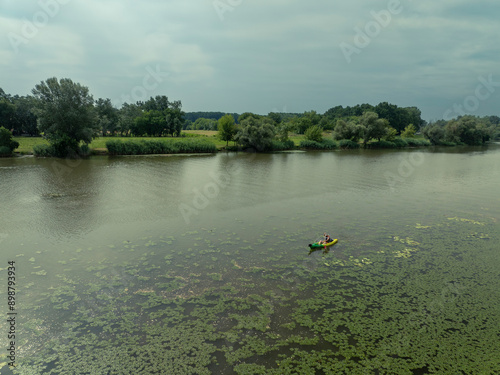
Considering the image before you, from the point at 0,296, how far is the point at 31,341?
302cm

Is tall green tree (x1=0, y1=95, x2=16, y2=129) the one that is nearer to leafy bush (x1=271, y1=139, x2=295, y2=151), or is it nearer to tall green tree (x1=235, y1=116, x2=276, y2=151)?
tall green tree (x1=235, y1=116, x2=276, y2=151)

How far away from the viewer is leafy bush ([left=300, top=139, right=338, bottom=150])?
82062 mm

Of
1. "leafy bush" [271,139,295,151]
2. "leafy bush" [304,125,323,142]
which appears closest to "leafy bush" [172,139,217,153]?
"leafy bush" [271,139,295,151]

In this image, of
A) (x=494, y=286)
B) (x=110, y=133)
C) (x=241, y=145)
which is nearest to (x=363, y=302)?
(x=494, y=286)

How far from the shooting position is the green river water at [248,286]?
8.04m

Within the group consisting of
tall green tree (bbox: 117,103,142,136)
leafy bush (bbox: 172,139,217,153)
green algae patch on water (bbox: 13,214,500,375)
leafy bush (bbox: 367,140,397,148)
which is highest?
tall green tree (bbox: 117,103,142,136)

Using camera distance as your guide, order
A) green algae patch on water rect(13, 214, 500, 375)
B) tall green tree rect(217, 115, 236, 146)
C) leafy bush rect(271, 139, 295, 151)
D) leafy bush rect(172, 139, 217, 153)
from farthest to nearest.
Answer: leafy bush rect(271, 139, 295, 151), tall green tree rect(217, 115, 236, 146), leafy bush rect(172, 139, 217, 153), green algae patch on water rect(13, 214, 500, 375)

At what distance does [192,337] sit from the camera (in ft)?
28.4

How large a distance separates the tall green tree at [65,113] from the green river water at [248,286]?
29.9 metres

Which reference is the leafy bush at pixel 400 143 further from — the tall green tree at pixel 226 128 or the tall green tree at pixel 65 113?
the tall green tree at pixel 65 113

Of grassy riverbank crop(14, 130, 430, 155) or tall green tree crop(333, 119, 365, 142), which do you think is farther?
tall green tree crop(333, 119, 365, 142)

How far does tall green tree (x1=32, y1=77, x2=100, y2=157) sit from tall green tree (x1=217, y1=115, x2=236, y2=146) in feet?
89.9

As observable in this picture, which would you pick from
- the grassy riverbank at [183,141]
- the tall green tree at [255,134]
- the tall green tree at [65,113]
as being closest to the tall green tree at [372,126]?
the grassy riverbank at [183,141]

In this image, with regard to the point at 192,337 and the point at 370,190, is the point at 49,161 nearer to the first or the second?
the point at 370,190
